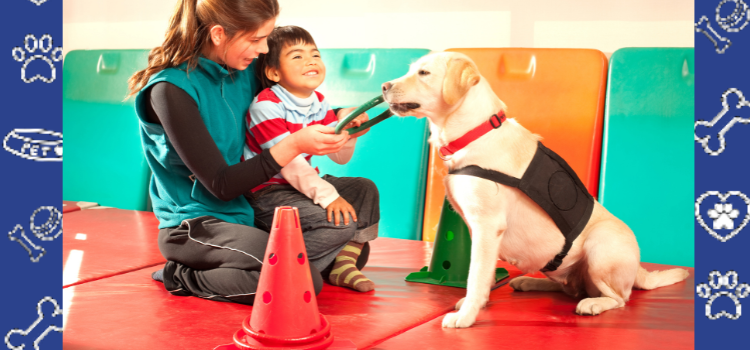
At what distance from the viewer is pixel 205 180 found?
5.89 ft

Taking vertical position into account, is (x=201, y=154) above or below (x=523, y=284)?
above

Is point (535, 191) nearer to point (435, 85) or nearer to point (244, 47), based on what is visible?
point (435, 85)

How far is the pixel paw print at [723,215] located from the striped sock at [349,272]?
115 cm

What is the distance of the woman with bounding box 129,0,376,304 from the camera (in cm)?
178

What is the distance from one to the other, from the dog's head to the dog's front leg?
0.40 m

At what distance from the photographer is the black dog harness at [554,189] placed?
1.77 m

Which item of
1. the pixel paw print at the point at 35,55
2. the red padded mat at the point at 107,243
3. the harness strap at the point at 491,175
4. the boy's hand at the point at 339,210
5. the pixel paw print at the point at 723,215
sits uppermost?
the pixel paw print at the point at 35,55

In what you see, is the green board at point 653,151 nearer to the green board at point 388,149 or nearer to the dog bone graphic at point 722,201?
the green board at point 388,149

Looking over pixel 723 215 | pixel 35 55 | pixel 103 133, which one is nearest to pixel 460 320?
pixel 723 215

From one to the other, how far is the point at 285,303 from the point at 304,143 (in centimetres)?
52

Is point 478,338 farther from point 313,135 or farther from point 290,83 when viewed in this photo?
point 290,83

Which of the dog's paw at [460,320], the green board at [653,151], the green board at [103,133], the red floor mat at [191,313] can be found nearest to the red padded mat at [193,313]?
the red floor mat at [191,313]

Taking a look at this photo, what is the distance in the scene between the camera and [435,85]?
1777 millimetres

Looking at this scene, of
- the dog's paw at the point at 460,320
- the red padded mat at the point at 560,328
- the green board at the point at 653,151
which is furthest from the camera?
the green board at the point at 653,151
